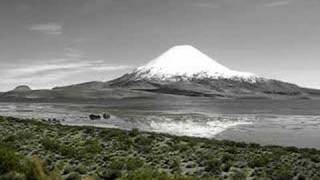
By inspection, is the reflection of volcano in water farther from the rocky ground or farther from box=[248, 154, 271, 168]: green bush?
box=[248, 154, 271, 168]: green bush

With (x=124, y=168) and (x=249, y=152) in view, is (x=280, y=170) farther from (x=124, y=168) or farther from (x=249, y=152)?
(x=124, y=168)

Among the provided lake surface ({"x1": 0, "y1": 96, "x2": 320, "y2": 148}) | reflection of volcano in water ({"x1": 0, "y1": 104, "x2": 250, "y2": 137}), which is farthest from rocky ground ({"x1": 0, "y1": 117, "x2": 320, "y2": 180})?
reflection of volcano in water ({"x1": 0, "y1": 104, "x2": 250, "y2": 137})

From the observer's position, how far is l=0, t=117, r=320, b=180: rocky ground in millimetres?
17188

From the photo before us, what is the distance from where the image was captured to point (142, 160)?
20469mm

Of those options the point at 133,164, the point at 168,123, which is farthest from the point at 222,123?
the point at 133,164

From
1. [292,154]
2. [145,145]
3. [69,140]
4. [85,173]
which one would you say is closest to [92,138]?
[69,140]

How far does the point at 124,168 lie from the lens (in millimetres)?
18703

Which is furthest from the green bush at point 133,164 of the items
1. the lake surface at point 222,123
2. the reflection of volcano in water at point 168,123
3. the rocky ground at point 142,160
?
the reflection of volcano in water at point 168,123

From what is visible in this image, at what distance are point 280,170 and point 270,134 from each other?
2692 centimetres

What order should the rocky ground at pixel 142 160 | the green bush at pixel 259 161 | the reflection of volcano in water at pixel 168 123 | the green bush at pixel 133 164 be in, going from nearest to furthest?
1. the rocky ground at pixel 142 160
2. the green bush at pixel 133 164
3. the green bush at pixel 259 161
4. the reflection of volcano in water at pixel 168 123

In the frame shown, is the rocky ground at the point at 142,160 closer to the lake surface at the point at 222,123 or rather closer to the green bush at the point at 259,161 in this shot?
the green bush at the point at 259,161

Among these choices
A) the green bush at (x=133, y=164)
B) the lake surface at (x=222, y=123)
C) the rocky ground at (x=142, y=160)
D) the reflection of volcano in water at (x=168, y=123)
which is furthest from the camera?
the reflection of volcano in water at (x=168, y=123)

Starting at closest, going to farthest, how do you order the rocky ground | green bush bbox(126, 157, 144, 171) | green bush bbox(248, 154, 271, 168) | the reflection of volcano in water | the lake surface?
the rocky ground → green bush bbox(126, 157, 144, 171) → green bush bbox(248, 154, 271, 168) → the lake surface → the reflection of volcano in water

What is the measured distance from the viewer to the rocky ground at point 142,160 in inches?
677
